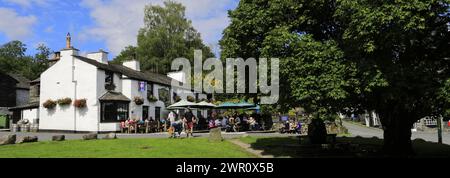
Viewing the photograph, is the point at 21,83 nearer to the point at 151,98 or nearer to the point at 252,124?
the point at 151,98

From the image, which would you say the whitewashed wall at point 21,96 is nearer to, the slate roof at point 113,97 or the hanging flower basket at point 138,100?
the slate roof at point 113,97

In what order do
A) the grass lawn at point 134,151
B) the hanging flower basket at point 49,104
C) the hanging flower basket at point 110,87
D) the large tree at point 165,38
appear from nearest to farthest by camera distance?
the grass lawn at point 134,151
the hanging flower basket at point 49,104
the hanging flower basket at point 110,87
the large tree at point 165,38

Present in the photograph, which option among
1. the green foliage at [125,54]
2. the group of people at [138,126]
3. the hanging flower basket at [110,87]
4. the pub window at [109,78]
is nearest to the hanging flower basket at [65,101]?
the hanging flower basket at [110,87]

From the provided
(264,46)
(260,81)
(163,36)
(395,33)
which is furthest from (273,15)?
(163,36)

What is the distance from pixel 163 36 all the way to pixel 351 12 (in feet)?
172

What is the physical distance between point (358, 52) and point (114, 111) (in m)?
26.3

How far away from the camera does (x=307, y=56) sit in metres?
14.8

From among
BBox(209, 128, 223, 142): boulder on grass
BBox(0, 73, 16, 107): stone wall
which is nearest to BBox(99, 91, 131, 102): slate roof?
BBox(209, 128, 223, 142): boulder on grass

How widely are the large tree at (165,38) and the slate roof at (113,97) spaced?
2624 cm

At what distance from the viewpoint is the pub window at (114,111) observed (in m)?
36.2

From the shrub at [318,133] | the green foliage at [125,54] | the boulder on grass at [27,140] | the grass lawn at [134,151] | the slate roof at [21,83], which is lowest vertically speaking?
the grass lawn at [134,151]

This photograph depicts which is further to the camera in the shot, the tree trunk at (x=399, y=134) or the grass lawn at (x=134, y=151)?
the tree trunk at (x=399, y=134)
